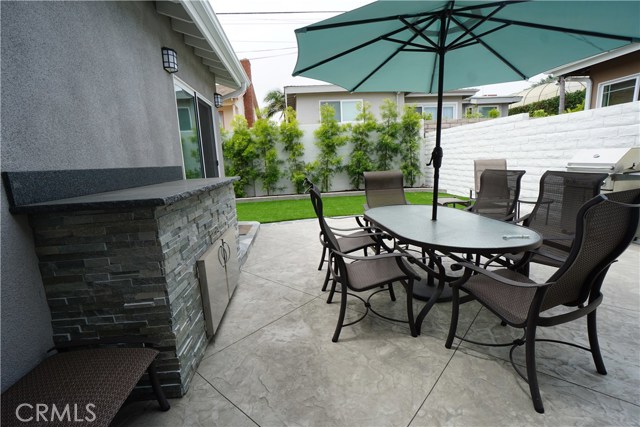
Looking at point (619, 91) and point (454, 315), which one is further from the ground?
point (619, 91)

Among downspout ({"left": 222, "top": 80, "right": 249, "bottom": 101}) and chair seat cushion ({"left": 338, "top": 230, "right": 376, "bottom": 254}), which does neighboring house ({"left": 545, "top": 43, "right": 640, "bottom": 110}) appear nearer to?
chair seat cushion ({"left": 338, "top": 230, "right": 376, "bottom": 254})

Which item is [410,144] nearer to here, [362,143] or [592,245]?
[362,143]

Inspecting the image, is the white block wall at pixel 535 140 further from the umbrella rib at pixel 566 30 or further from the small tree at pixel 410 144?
the umbrella rib at pixel 566 30

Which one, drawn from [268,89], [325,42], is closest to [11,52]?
[325,42]

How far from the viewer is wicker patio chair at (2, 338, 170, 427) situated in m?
1.00

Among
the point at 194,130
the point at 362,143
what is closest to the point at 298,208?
the point at 194,130

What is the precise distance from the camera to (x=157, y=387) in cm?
147

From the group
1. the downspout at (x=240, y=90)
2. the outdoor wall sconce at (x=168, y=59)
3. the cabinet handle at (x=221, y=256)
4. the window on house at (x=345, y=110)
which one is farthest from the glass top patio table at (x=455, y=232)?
the window on house at (x=345, y=110)

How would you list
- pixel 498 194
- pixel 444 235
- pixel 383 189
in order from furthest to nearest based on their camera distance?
pixel 383 189 < pixel 498 194 < pixel 444 235

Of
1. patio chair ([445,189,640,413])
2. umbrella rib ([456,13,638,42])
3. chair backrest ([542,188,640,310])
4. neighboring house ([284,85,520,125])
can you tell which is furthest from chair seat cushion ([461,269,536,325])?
neighboring house ([284,85,520,125])

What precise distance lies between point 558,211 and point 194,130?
4.77 metres

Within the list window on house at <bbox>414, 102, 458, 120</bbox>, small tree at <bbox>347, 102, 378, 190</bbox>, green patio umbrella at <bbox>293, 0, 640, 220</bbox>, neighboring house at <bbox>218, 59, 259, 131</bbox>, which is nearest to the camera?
green patio umbrella at <bbox>293, 0, 640, 220</bbox>

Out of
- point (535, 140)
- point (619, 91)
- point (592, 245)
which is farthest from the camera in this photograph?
point (619, 91)

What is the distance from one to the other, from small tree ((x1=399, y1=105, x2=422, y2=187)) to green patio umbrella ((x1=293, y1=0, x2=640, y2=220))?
224 inches
